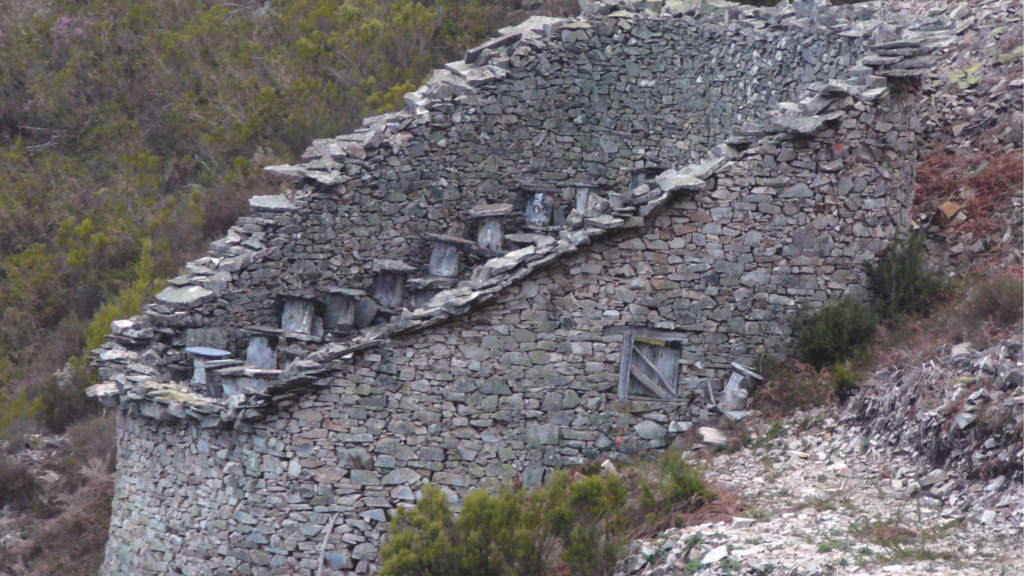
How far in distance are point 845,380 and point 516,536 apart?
324cm

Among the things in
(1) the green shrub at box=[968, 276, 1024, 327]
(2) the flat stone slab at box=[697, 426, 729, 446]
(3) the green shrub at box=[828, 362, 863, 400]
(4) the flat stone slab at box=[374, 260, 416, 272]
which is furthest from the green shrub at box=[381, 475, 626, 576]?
(4) the flat stone slab at box=[374, 260, 416, 272]

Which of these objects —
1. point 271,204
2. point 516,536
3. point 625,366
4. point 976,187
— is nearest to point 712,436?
point 625,366

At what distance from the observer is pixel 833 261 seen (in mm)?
10359

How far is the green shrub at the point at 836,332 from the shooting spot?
9953 mm

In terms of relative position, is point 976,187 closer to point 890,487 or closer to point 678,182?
point 678,182

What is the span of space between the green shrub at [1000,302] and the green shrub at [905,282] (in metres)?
0.87

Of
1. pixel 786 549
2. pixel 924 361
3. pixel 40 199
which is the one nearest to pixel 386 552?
pixel 786 549

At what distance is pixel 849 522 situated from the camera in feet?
25.1

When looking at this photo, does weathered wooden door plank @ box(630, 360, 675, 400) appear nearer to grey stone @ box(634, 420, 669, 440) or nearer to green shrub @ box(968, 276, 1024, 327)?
grey stone @ box(634, 420, 669, 440)

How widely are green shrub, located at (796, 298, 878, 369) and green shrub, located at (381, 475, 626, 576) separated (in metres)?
2.64

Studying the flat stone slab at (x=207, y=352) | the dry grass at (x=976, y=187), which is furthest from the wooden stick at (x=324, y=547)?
the dry grass at (x=976, y=187)

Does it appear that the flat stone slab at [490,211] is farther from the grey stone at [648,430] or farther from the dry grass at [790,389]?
the dry grass at [790,389]

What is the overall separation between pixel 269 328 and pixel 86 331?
5587 mm

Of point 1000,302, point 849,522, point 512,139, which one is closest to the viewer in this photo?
point 849,522
